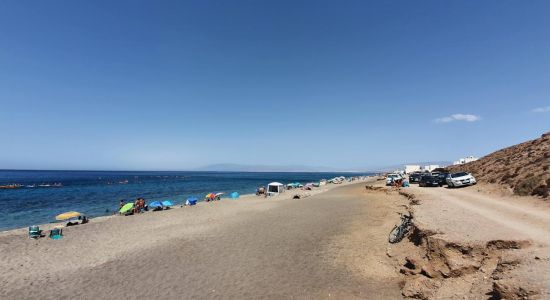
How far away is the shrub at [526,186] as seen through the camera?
18906 millimetres

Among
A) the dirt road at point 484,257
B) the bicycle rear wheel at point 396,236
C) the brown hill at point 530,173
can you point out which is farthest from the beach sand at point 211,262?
the brown hill at point 530,173

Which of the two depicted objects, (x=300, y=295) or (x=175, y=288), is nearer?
(x=300, y=295)

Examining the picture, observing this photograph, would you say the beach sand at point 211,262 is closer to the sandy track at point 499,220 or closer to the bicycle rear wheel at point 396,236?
the bicycle rear wheel at point 396,236

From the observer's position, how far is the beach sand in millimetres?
10281

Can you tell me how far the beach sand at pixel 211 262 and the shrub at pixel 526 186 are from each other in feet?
26.0

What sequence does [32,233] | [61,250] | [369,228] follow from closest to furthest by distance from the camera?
[61,250] → [369,228] → [32,233]

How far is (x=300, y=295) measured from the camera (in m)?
9.65

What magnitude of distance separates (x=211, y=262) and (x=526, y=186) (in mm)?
19952

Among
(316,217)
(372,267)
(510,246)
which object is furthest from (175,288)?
(316,217)

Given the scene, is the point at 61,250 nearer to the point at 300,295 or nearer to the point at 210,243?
the point at 210,243

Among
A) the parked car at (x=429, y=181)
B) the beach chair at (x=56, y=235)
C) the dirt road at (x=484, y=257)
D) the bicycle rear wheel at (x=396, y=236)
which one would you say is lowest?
the beach chair at (x=56, y=235)

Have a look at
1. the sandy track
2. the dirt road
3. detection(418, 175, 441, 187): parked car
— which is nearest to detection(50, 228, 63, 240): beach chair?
the dirt road

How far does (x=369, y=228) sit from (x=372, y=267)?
22.0 feet

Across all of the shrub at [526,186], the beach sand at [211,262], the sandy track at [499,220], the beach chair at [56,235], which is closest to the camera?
the sandy track at [499,220]
